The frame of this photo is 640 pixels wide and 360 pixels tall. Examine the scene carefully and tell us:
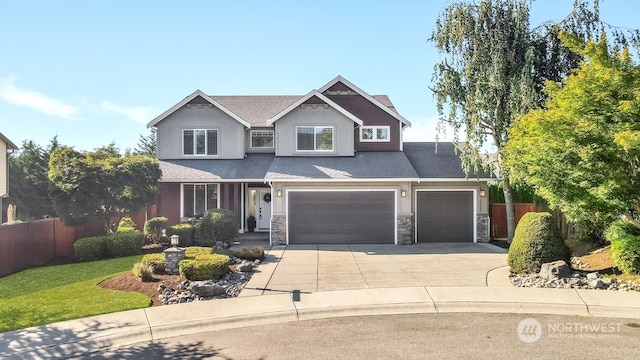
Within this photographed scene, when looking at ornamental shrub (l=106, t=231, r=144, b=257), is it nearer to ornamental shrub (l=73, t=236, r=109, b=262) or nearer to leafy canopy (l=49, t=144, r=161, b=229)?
ornamental shrub (l=73, t=236, r=109, b=262)

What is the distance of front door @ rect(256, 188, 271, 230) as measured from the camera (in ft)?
67.5

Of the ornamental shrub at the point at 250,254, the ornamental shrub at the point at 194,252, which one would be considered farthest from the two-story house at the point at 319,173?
the ornamental shrub at the point at 194,252

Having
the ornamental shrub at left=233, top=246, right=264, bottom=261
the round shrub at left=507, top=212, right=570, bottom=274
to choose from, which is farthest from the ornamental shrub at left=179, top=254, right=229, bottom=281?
the round shrub at left=507, top=212, right=570, bottom=274

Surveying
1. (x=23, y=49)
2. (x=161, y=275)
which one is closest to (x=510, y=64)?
(x=161, y=275)

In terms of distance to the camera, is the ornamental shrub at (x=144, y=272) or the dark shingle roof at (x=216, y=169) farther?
the dark shingle roof at (x=216, y=169)

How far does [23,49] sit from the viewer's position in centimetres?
1184

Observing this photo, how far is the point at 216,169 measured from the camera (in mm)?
18984

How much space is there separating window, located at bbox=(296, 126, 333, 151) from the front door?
304 centimetres

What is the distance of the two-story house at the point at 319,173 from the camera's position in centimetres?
1741

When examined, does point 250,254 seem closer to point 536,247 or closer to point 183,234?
point 183,234

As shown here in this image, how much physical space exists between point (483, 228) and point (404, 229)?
3.52 m

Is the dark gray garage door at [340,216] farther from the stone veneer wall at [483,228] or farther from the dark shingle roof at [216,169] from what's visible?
the stone veneer wall at [483,228]

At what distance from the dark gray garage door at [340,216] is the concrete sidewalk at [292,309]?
703cm

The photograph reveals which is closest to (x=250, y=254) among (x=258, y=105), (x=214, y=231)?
(x=214, y=231)
